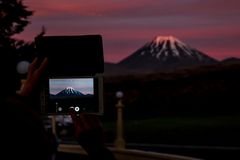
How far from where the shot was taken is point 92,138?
262 centimetres

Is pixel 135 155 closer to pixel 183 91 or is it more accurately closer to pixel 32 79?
pixel 32 79

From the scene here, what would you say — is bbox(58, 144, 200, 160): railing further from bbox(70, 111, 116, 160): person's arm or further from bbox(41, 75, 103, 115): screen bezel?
bbox(70, 111, 116, 160): person's arm

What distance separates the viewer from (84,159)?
24.4m

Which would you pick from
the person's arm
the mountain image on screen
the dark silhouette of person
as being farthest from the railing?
the dark silhouette of person

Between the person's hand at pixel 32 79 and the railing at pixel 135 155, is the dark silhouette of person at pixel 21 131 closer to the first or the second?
the person's hand at pixel 32 79

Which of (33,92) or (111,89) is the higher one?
(111,89)

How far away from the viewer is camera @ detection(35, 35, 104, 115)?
141 inches

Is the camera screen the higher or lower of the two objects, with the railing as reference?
higher

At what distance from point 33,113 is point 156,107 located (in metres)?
99.7

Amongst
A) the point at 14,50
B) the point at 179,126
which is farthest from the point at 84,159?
the point at 179,126

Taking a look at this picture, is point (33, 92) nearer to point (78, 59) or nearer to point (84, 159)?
point (78, 59)

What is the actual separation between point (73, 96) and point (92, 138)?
50.5 inches

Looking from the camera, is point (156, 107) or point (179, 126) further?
point (156, 107)

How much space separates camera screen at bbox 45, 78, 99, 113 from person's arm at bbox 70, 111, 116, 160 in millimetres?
839
